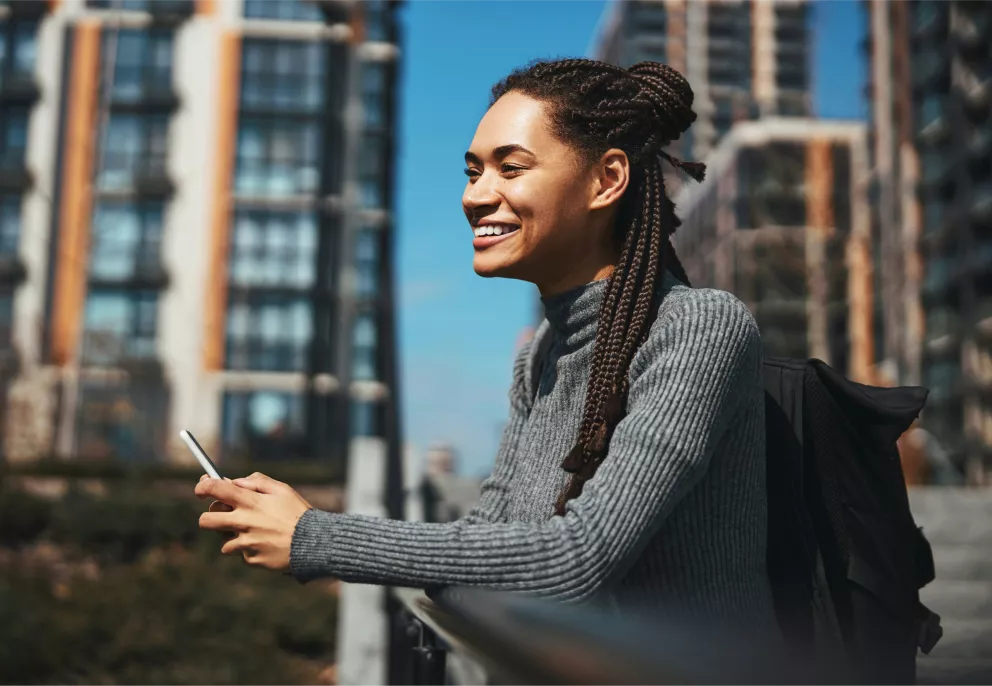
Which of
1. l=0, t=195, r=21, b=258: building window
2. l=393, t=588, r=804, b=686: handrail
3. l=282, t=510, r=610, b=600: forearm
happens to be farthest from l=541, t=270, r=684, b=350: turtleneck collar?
l=0, t=195, r=21, b=258: building window

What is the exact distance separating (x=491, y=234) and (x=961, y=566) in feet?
16.1

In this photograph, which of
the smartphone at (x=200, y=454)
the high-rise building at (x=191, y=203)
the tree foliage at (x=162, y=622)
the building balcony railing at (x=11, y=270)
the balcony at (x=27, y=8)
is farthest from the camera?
the balcony at (x=27, y=8)

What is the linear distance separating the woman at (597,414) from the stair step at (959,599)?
3.18 metres

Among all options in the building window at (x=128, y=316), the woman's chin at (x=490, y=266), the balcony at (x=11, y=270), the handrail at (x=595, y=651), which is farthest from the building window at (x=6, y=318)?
the handrail at (x=595, y=651)

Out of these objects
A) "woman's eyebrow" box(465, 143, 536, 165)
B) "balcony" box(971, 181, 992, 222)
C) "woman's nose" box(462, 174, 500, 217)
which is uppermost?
"balcony" box(971, 181, 992, 222)

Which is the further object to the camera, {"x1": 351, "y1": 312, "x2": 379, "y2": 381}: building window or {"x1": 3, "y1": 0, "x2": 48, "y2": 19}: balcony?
{"x1": 351, "y1": 312, "x2": 379, "y2": 381}: building window

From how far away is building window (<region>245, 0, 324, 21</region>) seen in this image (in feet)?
119

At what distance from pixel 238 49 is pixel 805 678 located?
3742 cm

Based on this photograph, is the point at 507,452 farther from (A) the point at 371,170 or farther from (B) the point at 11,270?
(A) the point at 371,170

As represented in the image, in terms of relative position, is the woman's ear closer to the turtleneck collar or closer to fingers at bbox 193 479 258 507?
the turtleneck collar

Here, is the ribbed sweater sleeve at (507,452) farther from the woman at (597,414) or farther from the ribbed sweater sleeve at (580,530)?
the ribbed sweater sleeve at (580,530)

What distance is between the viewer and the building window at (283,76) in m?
36.2

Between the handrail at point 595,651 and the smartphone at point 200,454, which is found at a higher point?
the smartphone at point 200,454

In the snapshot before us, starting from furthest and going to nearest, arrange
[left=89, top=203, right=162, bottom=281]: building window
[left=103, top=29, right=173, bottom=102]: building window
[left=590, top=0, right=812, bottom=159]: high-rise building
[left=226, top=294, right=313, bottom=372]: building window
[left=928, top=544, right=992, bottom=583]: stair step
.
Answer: [left=590, top=0, right=812, bottom=159]: high-rise building
[left=226, top=294, right=313, bottom=372]: building window
[left=103, top=29, right=173, bottom=102]: building window
[left=89, top=203, right=162, bottom=281]: building window
[left=928, top=544, right=992, bottom=583]: stair step
